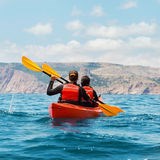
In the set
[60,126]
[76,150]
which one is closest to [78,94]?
[60,126]

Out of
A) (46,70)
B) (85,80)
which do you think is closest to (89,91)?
(85,80)

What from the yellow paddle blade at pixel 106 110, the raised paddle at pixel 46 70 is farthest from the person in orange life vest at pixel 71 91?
the raised paddle at pixel 46 70

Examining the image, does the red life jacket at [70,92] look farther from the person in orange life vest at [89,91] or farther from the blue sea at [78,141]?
the blue sea at [78,141]

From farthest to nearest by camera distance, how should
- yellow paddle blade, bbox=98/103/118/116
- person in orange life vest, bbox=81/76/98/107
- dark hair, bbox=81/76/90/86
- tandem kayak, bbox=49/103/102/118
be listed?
yellow paddle blade, bbox=98/103/118/116, dark hair, bbox=81/76/90/86, person in orange life vest, bbox=81/76/98/107, tandem kayak, bbox=49/103/102/118

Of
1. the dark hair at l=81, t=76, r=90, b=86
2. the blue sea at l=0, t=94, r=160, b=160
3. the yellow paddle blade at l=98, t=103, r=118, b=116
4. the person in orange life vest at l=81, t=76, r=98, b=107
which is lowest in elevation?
the blue sea at l=0, t=94, r=160, b=160

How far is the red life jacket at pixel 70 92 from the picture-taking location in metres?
14.3

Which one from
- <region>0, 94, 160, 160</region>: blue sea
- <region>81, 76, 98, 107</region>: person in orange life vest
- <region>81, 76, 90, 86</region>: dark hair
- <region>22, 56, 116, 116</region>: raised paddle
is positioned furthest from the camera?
<region>22, 56, 116, 116</region>: raised paddle

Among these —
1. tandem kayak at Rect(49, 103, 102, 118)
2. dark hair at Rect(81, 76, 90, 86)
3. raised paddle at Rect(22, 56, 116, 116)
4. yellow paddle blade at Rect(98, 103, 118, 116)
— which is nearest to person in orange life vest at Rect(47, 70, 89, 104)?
tandem kayak at Rect(49, 103, 102, 118)

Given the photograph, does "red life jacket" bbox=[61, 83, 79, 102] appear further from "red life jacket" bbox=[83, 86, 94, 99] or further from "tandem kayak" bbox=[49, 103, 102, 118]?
"red life jacket" bbox=[83, 86, 94, 99]

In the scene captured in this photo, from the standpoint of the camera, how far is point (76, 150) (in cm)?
848

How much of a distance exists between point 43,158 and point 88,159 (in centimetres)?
99

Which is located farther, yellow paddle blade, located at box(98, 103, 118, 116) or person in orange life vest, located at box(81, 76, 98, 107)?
yellow paddle blade, located at box(98, 103, 118, 116)

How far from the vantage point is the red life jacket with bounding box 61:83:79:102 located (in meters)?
14.3

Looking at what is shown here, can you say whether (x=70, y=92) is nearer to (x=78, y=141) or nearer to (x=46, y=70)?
(x=46, y=70)
